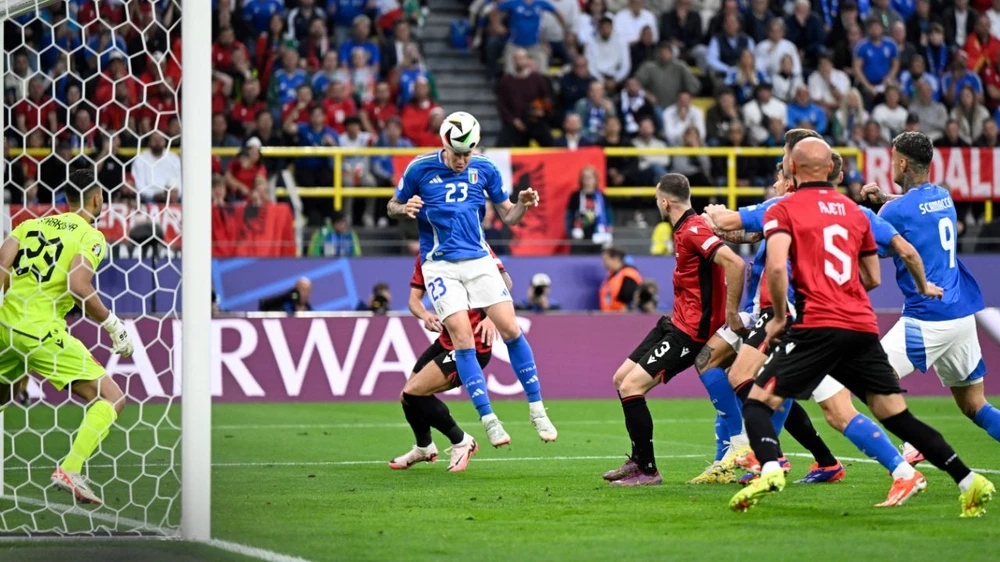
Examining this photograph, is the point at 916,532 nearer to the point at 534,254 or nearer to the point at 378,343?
the point at 378,343

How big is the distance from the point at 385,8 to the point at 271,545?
17012 millimetres

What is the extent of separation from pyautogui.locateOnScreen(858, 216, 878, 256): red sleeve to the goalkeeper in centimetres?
436

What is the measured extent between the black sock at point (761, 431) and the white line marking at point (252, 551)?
Answer: 2515 millimetres

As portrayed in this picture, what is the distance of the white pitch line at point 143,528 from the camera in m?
6.22

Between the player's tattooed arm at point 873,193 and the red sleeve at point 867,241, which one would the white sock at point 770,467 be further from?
the player's tattooed arm at point 873,193

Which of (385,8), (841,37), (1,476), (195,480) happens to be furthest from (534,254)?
(195,480)

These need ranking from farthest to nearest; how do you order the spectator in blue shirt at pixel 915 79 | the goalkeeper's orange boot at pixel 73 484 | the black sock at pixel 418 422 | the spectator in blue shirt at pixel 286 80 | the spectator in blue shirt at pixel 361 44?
the spectator in blue shirt at pixel 915 79 < the spectator in blue shirt at pixel 361 44 < the spectator in blue shirt at pixel 286 80 < the black sock at pixel 418 422 < the goalkeeper's orange boot at pixel 73 484

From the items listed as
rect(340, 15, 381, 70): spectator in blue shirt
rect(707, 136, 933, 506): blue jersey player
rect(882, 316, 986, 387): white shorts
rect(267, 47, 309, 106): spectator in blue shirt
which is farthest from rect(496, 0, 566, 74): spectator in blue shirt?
rect(882, 316, 986, 387): white shorts

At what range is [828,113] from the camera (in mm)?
22047

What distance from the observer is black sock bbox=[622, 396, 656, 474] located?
8.77 meters

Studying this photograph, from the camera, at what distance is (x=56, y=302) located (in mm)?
8414

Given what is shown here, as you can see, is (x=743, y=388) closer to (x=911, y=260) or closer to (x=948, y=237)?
(x=911, y=260)

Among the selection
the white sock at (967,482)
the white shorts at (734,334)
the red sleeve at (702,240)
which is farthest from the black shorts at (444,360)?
the white sock at (967,482)

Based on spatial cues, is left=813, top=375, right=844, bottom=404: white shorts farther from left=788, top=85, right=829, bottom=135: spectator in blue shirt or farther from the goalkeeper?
left=788, top=85, right=829, bottom=135: spectator in blue shirt
